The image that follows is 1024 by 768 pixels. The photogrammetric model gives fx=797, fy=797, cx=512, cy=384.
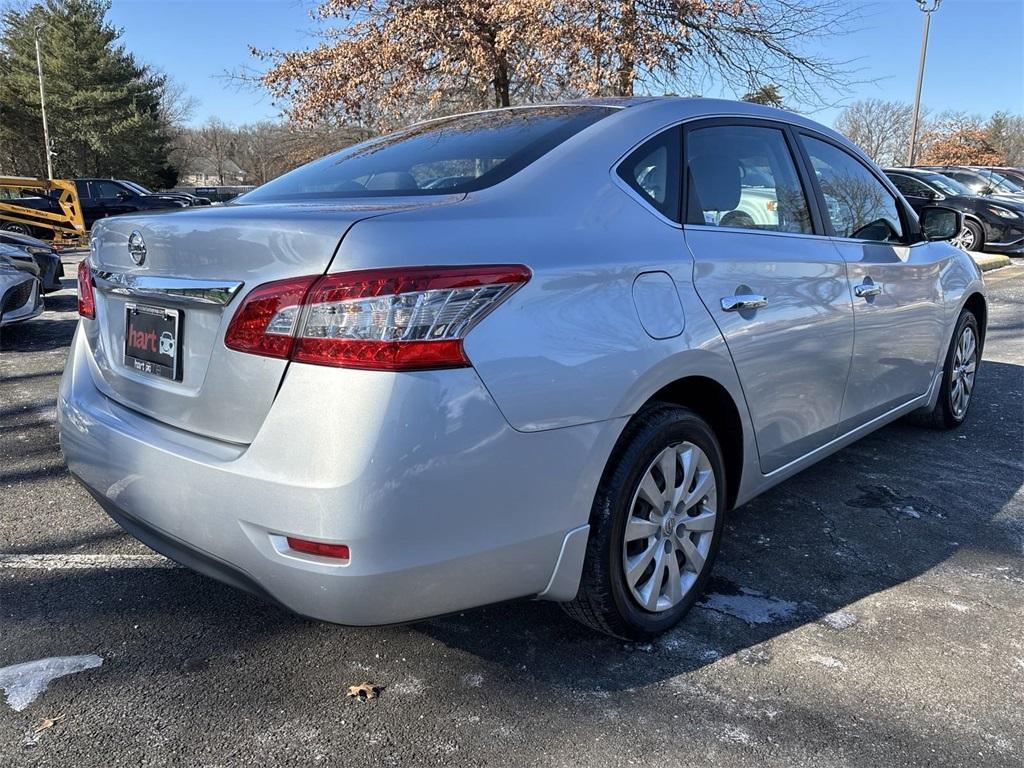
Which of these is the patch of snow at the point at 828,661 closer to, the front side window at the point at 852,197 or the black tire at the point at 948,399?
the front side window at the point at 852,197

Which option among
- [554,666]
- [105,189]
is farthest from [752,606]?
[105,189]

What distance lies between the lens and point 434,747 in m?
1.99

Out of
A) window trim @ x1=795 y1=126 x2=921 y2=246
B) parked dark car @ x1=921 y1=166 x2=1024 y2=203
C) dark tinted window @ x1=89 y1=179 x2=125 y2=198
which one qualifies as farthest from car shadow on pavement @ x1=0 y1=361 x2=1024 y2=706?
dark tinted window @ x1=89 y1=179 x2=125 y2=198

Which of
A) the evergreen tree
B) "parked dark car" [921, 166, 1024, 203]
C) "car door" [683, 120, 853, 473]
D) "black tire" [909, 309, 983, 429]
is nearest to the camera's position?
"car door" [683, 120, 853, 473]

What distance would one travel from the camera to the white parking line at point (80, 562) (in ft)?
9.53

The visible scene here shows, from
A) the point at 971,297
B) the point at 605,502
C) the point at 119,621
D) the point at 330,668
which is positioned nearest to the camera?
the point at 605,502

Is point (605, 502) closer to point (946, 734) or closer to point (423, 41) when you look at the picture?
point (946, 734)

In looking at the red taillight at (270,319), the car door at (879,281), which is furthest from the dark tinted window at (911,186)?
the red taillight at (270,319)

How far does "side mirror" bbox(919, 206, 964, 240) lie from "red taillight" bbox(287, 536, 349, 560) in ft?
11.4

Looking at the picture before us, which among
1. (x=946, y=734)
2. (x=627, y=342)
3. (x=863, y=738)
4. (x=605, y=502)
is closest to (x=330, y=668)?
(x=605, y=502)

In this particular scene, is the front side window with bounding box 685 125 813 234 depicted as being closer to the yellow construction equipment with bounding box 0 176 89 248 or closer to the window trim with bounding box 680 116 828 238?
the window trim with bounding box 680 116 828 238

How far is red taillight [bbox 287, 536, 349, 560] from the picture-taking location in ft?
5.72

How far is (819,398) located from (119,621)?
8.40ft

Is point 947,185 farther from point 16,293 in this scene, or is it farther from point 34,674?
point 34,674
